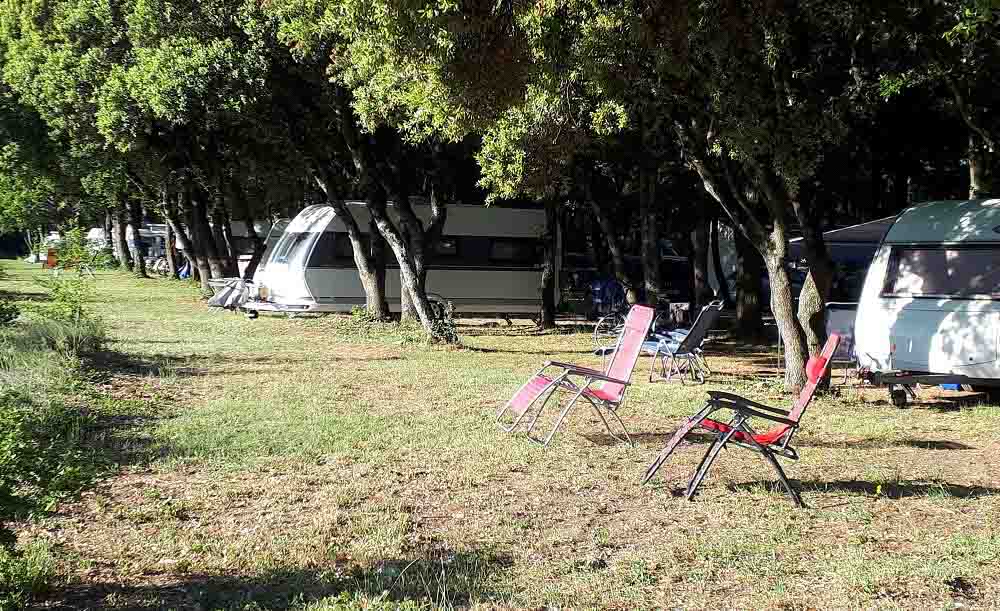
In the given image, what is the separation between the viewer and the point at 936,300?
33.1 ft

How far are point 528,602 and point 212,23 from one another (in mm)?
13167

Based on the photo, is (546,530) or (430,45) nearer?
(546,530)

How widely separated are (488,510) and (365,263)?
45.2 feet

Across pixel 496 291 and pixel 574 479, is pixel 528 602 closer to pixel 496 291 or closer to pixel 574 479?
pixel 574 479

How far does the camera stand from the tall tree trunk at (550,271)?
69.2ft

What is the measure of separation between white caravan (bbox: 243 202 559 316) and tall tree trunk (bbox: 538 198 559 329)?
81cm

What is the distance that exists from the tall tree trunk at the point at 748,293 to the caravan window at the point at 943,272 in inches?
306

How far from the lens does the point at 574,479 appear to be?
269 inches

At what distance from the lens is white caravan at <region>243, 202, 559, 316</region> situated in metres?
20.0

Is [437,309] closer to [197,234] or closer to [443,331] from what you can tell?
[443,331]

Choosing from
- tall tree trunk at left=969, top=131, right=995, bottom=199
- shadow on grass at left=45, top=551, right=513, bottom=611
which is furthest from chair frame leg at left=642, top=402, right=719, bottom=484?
tall tree trunk at left=969, top=131, right=995, bottom=199

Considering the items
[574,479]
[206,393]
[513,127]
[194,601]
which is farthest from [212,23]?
[194,601]

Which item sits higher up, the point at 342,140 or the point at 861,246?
the point at 342,140

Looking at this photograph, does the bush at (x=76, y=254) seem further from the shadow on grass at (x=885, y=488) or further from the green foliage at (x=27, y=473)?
the shadow on grass at (x=885, y=488)
